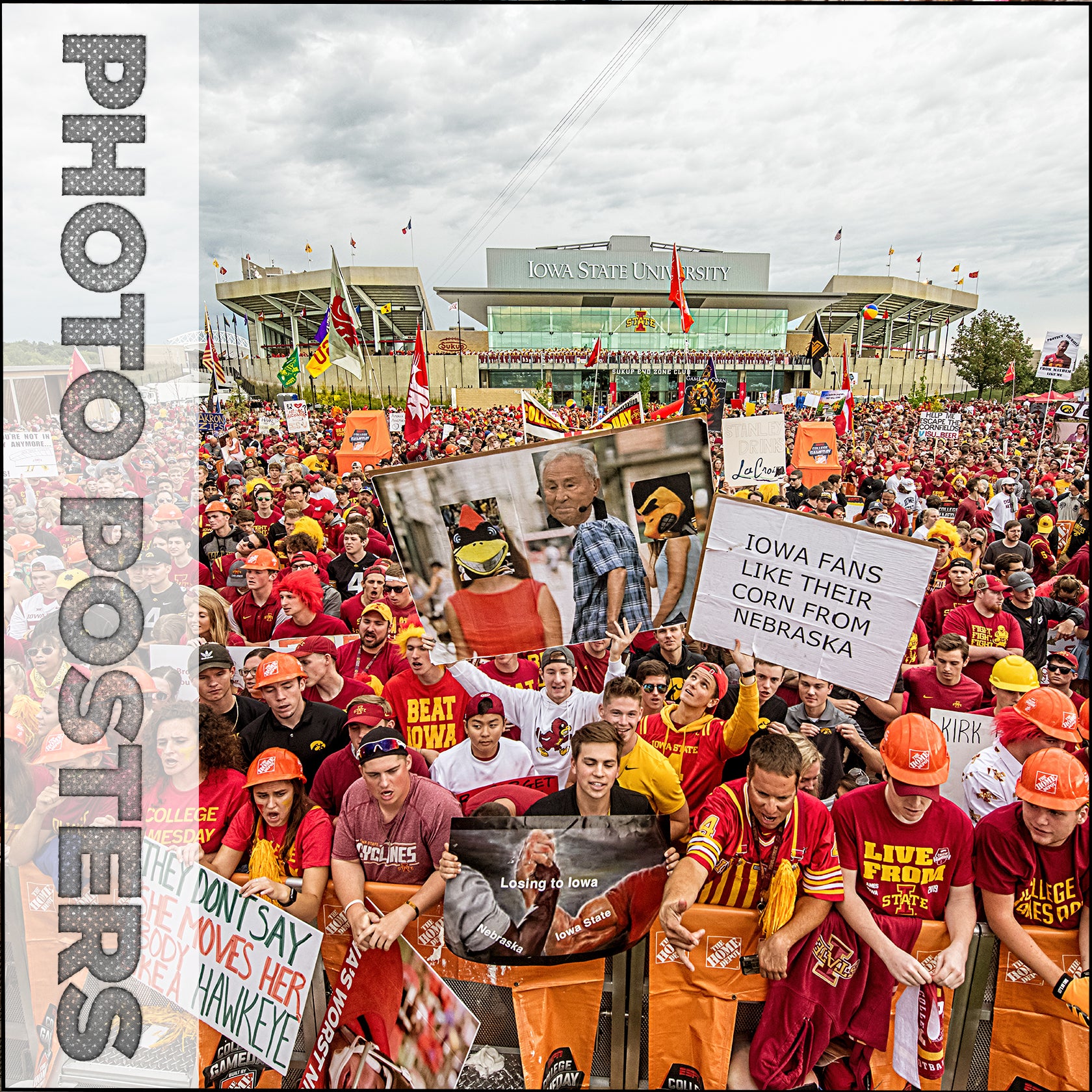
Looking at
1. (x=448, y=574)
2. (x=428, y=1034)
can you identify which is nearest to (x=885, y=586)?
(x=448, y=574)

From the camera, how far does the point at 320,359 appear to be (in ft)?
62.5

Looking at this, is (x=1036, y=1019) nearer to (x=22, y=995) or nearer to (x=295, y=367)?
(x=22, y=995)

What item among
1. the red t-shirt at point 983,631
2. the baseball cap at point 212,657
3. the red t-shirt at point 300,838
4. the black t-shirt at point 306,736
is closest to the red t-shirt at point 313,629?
the baseball cap at point 212,657

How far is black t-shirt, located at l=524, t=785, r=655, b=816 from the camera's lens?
319 centimetres

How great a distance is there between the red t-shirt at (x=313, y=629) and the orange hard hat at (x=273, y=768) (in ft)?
8.23

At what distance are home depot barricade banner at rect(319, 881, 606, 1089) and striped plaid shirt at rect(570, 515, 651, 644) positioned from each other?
1.57 meters

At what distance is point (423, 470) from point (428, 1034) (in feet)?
8.70

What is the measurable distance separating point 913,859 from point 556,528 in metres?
2.28

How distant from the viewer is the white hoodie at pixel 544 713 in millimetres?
4344

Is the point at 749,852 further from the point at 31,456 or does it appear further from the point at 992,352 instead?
the point at 992,352

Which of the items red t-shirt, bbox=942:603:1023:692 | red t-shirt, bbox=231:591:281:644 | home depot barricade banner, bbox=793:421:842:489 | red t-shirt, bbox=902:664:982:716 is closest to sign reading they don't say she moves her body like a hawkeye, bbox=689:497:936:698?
red t-shirt, bbox=902:664:982:716

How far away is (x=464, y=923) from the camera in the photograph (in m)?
3.04

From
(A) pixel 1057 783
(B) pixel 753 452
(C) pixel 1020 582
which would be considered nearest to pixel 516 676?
(A) pixel 1057 783

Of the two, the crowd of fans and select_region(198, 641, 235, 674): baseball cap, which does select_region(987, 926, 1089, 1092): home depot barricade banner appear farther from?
select_region(198, 641, 235, 674): baseball cap
